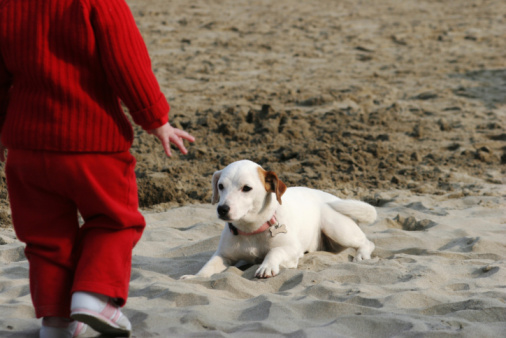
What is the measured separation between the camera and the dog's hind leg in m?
5.27

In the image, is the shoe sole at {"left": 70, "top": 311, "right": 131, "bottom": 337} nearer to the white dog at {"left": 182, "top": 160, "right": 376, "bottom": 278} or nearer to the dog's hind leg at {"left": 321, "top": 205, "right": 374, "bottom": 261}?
the white dog at {"left": 182, "top": 160, "right": 376, "bottom": 278}

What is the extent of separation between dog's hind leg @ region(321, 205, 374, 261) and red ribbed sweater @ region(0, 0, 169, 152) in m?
2.47

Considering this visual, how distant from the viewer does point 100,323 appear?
311 centimetres

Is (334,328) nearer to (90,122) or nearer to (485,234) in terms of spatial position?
(90,122)

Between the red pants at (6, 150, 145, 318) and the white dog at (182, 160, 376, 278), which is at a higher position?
the red pants at (6, 150, 145, 318)

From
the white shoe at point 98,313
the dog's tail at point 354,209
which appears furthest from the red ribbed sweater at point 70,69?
the dog's tail at point 354,209

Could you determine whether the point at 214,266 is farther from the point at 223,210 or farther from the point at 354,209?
the point at 354,209

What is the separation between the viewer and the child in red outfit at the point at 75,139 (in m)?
3.02

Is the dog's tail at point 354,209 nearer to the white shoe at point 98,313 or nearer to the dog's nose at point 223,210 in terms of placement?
the dog's nose at point 223,210

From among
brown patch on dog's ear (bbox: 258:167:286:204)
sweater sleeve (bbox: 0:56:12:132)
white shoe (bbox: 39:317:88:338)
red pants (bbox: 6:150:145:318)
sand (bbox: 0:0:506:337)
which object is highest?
sweater sleeve (bbox: 0:56:12:132)

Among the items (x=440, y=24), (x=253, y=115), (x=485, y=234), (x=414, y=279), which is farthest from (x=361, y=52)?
(x=414, y=279)

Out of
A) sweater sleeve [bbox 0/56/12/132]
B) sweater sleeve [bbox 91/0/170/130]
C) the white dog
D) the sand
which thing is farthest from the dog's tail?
sweater sleeve [bbox 0/56/12/132]

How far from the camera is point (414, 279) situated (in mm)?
4410

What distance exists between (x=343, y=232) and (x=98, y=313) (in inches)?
101
